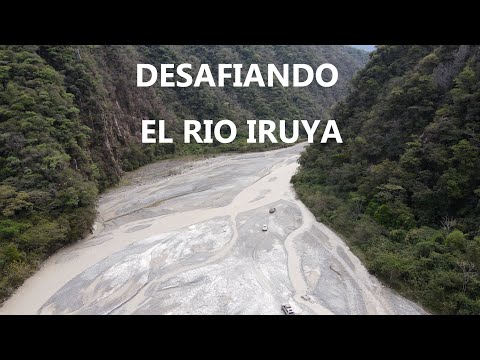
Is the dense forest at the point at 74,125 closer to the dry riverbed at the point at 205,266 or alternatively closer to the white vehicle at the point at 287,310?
the dry riverbed at the point at 205,266

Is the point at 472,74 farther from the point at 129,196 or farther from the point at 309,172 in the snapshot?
the point at 129,196

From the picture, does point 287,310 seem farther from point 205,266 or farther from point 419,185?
point 419,185

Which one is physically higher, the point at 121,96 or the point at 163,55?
the point at 163,55

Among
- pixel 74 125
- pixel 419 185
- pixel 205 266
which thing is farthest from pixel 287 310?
pixel 74 125

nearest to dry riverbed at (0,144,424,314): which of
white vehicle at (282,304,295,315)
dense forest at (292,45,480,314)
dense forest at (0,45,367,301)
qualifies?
white vehicle at (282,304,295,315)

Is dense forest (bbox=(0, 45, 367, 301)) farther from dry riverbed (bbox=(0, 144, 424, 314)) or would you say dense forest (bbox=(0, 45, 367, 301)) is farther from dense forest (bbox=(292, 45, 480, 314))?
dense forest (bbox=(292, 45, 480, 314))

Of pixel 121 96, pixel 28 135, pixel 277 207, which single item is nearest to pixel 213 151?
pixel 121 96

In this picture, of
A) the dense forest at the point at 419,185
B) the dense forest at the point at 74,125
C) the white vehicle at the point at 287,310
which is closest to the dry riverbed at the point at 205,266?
the white vehicle at the point at 287,310
